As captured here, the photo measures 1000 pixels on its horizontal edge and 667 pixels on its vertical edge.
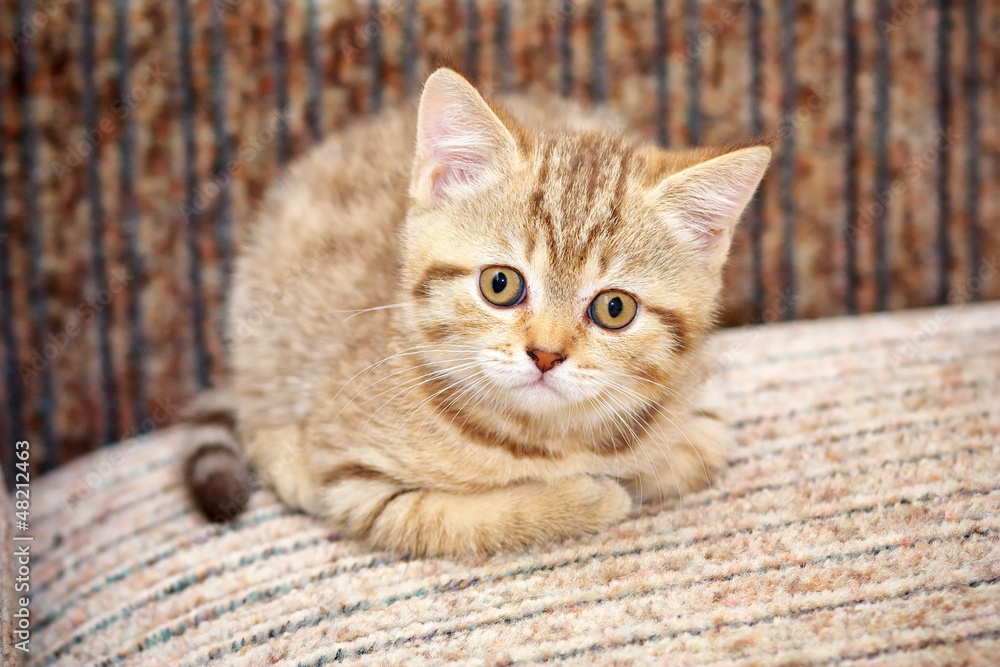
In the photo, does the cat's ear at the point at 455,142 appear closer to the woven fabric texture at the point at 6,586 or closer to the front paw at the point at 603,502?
the front paw at the point at 603,502

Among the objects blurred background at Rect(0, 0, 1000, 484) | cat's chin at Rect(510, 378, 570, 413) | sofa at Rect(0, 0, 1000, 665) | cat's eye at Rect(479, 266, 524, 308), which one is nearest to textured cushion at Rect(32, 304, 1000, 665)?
sofa at Rect(0, 0, 1000, 665)

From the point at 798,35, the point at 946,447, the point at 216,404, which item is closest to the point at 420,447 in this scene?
the point at 216,404

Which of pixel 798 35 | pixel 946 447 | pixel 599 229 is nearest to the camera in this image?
pixel 599 229

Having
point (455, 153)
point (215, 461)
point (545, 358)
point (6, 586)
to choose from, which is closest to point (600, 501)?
point (545, 358)

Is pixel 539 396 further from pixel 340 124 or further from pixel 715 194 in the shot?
pixel 340 124

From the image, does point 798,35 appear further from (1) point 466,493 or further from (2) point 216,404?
(2) point 216,404
